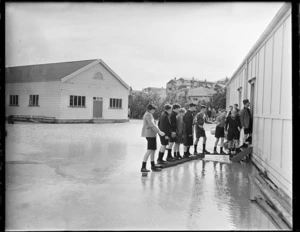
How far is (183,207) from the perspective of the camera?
4539mm

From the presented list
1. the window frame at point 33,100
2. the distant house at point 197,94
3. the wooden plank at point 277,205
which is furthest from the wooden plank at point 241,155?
the window frame at point 33,100

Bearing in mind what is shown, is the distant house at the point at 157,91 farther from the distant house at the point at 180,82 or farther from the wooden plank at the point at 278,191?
the wooden plank at the point at 278,191

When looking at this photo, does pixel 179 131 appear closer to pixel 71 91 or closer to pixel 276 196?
pixel 71 91

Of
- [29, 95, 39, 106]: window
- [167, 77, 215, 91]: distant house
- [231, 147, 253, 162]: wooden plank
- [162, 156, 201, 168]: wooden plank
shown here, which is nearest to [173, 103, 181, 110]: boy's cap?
[167, 77, 215, 91]: distant house

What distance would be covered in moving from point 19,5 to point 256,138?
6620mm

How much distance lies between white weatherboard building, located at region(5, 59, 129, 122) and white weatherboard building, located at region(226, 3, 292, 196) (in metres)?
2.87

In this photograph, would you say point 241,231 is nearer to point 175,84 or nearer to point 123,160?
point 175,84

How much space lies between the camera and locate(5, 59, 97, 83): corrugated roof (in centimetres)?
411

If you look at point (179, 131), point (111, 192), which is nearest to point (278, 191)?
point (111, 192)

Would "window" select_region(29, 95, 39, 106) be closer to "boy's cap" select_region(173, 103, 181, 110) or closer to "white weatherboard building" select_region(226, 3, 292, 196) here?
"boy's cap" select_region(173, 103, 181, 110)

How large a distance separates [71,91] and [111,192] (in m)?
2.96

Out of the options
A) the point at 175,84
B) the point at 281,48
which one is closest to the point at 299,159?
the point at 281,48

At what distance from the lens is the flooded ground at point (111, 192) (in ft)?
12.9

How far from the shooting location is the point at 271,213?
4.21 metres
